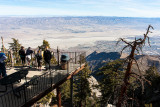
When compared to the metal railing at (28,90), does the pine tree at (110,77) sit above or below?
below

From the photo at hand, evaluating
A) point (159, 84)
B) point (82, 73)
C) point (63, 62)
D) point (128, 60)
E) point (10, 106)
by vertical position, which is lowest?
point (159, 84)

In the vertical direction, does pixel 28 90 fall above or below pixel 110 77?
above

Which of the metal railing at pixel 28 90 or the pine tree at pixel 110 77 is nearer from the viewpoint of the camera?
the metal railing at pixel 28 90

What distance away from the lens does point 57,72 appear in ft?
35.4

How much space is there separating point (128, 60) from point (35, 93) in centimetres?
564

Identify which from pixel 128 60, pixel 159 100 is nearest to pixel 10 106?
pixel 128 60

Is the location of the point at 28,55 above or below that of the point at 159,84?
above

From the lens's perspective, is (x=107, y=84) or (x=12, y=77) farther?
(x=107, y=84)

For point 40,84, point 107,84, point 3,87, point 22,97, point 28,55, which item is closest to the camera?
point 22,97

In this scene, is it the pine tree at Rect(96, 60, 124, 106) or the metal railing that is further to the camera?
the pine tree at Rect(96, 60, 124, 106)

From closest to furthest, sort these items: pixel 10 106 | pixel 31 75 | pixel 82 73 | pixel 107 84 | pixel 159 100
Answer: pixel 10 106 → pixel 31 75 → pixel 107 84 → pixel 159 100 → pixel 82 73

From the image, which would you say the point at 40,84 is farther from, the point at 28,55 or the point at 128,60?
the point at 128,60

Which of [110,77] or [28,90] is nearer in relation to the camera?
[28,90]

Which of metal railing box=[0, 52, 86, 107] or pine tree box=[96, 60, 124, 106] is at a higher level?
metal railing box=[0, 52, 86, 107]
